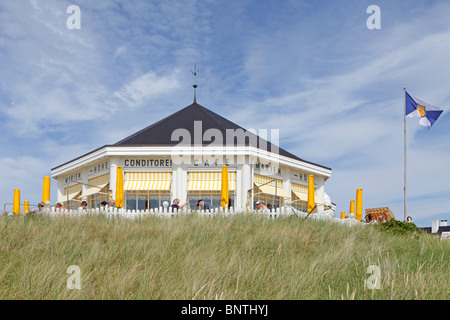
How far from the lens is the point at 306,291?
6504mm

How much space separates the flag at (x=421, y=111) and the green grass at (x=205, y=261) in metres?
11.6

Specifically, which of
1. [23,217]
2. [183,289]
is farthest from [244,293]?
[23,217]

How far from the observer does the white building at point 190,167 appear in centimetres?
2372

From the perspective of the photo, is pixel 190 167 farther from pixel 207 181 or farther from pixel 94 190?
pixel 94 190

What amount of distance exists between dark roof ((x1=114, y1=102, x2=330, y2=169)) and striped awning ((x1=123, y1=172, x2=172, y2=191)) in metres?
1.70

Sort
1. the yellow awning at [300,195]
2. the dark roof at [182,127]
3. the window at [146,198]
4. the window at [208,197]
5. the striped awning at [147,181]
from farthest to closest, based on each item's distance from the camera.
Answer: the yellow awning at [300,195] < the dark roof at [182,127] < the window at [146,198] < the window at [208,197] < the striped awning at [147,181]

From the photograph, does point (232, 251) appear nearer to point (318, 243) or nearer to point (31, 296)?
point (318, 243)

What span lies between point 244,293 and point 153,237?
355 cm

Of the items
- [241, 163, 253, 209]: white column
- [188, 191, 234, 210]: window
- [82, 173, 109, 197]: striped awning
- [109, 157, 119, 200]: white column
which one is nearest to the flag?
[241, 163, 253, 209]: white column

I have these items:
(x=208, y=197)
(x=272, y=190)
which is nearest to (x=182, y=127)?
(x=208, y=197)

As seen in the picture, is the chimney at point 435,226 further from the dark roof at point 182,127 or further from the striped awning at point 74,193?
the striped awning at point 74,193

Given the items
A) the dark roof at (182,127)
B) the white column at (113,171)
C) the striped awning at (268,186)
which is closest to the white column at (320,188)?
the dark roof at (182,127)

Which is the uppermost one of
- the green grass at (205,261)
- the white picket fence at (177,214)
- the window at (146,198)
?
the window at (146,198)

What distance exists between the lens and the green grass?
637 centimetres
